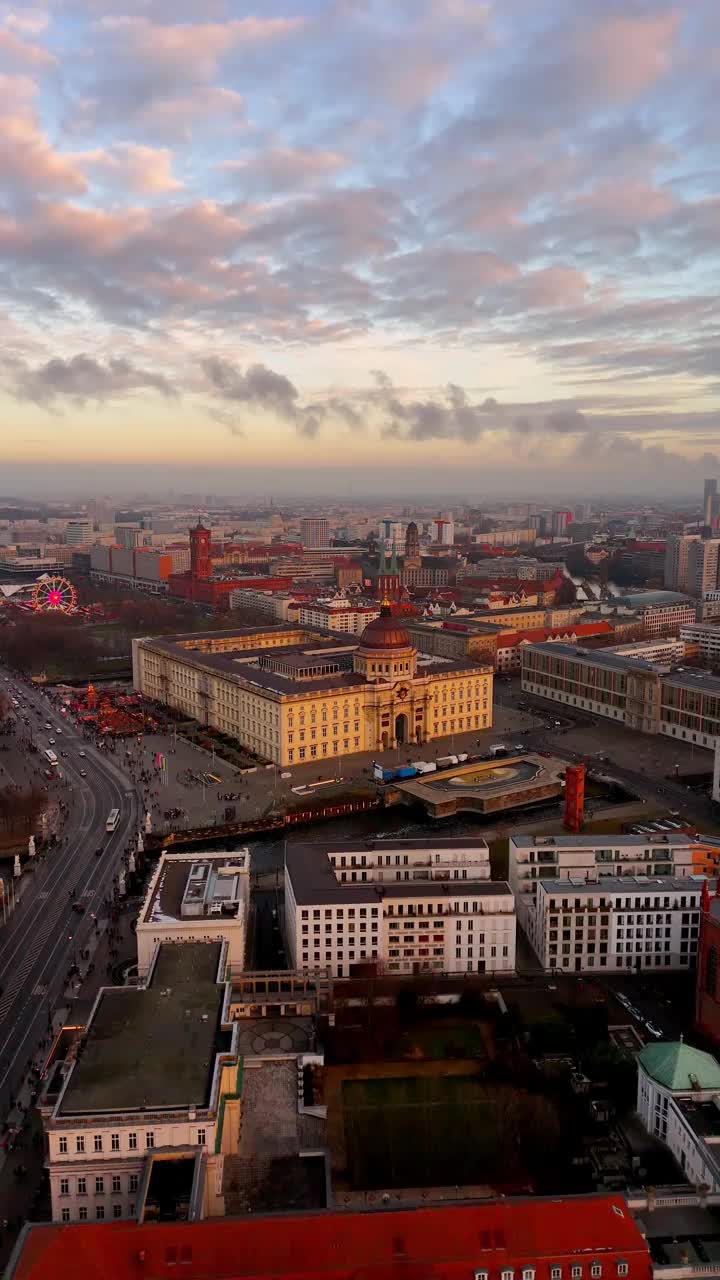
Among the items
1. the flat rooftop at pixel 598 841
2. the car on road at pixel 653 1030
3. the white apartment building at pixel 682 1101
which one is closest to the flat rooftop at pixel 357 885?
the flat rooftop at pixel 598 841

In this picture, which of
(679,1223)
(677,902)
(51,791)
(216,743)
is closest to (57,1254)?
(679,1223)

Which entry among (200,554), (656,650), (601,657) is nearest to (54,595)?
(200,554)

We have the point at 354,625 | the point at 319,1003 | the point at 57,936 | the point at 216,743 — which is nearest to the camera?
the point at 319,1003

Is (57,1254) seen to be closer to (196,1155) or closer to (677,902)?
→ (196,1155)

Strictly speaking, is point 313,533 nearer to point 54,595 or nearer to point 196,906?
point 54,595

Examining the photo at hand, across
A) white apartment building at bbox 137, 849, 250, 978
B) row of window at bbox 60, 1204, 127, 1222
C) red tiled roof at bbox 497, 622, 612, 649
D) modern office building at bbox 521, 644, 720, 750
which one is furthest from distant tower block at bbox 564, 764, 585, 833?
red tiled roof at bbox 497, 622, 612, 649

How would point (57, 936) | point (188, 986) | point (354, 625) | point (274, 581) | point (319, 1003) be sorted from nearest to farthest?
point (188, 986), point (319, 1003), point (57, 936), point (354, 625), point (274, 581)
